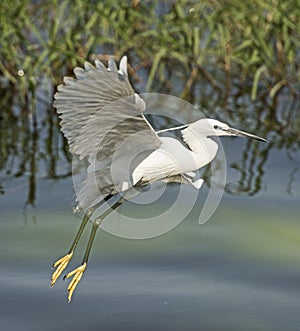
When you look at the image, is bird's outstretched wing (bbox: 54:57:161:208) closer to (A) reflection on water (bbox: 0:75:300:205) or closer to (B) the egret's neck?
(B) the egret's neck

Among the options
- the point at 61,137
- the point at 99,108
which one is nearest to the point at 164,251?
the point at 99,108

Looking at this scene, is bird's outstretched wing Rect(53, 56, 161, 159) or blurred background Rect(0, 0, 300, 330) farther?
blurred background Rect(0, 0, 300, 330)

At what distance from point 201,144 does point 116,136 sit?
1.03 feet

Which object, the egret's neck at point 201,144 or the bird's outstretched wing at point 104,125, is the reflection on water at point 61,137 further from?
the egret's neck at point 201,144

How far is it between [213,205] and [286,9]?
6.10 ft

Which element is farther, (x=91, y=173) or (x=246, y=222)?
(x=246, y=222)

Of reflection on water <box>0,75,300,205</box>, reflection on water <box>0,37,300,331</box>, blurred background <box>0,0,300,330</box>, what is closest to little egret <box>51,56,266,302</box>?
reflection on water <box>0,37,300,331</box>

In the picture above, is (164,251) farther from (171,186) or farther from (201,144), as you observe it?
(201,144)

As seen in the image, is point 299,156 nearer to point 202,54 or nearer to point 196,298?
point 202,54

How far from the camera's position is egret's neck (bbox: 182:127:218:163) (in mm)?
3863

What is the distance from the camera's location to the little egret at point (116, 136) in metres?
3.48

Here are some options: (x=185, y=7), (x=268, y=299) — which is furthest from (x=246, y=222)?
(x=185, y=7)

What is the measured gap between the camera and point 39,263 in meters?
4.80

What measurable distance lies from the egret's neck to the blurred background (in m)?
0.70
